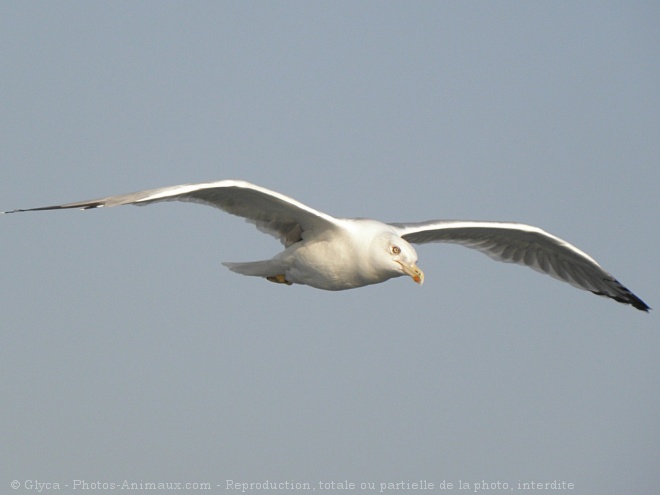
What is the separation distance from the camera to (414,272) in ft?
44.7

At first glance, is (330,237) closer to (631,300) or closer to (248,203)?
(248,203)

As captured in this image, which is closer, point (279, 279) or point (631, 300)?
point (279, 279)

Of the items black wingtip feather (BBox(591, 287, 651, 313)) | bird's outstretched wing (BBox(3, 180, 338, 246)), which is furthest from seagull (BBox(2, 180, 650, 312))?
black wingtip feather (BBox(591, 287, 651, 313))

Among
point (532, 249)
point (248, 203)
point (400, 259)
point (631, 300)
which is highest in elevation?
point (248, 203)

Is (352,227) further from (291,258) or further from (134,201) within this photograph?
(134,201)

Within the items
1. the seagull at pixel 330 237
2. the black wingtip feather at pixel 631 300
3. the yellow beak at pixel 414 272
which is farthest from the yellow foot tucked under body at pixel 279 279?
the black wingtip feather at pixel 631 300

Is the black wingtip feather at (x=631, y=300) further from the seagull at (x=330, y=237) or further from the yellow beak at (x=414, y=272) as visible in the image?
the yellow beak at (x=414, y=272)

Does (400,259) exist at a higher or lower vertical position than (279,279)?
higher

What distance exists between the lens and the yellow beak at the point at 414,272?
13.5 metres

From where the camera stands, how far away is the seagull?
13.4 metres

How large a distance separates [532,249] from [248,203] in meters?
5.50

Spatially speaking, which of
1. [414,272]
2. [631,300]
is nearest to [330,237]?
[414,272]

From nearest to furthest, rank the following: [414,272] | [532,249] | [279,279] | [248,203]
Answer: [414,272] < [248,203] < [279,279] < [532,249]

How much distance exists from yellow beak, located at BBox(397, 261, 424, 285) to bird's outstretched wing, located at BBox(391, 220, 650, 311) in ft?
7.79
